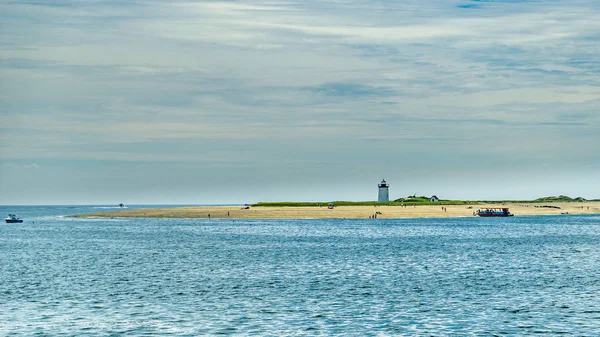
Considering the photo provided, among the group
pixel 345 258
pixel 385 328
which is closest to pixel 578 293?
pixel 385 328

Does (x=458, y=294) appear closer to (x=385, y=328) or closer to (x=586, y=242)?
(x=385, y=328)

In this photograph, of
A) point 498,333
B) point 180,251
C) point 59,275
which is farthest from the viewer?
point 180,251

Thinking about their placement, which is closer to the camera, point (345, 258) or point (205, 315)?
point (205, 315)

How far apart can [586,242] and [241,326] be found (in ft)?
226

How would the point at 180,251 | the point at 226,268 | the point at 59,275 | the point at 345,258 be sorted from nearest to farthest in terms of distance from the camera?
the point at 59,275 → the point at 226,268 → the point at 345,258 → the point at 180,251

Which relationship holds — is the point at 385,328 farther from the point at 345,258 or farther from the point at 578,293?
the point at 345,258

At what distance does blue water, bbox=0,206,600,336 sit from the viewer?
32.2 meters

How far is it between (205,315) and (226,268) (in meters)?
22.6

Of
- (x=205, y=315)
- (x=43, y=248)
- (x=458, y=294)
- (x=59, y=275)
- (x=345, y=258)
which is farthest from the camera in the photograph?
(x=43, y=248)

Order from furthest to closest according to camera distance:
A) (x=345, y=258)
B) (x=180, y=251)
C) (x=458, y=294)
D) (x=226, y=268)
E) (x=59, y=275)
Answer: (x=180, y=251), (x=345, y=258), (x=226, y=268), (x=59, y=275), (x=458, y=294)

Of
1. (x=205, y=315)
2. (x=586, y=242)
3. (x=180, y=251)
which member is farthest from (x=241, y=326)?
(x=586, y=242)

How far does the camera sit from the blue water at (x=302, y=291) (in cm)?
3222

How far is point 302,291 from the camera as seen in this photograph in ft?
140

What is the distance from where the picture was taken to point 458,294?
41562 mm
